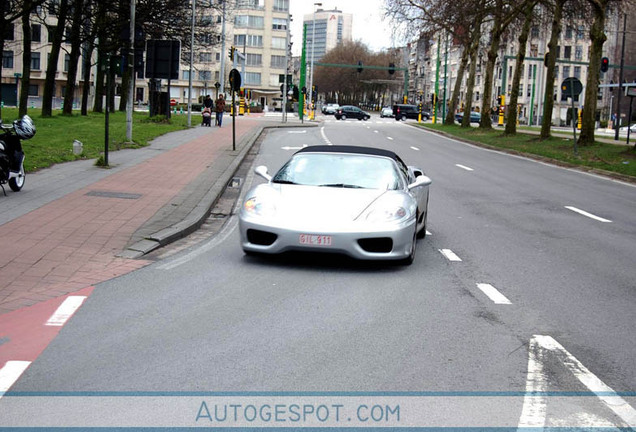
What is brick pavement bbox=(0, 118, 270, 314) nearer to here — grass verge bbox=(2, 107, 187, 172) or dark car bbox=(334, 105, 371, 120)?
grass verge bbox=(2, 107, 187, 172)

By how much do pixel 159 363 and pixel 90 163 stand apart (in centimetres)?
1585

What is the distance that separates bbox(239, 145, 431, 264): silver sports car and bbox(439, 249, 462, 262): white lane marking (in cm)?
75

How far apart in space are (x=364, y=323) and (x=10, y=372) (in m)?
2.68

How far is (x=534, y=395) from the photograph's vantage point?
5008mm

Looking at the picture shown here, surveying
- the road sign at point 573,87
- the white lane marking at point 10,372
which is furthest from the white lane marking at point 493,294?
the road sign at point 573,87

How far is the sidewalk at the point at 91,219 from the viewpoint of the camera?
27.1 ft

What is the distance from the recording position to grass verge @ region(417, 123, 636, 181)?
87.0 ft

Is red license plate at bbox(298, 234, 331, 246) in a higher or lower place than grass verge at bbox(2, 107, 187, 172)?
higher

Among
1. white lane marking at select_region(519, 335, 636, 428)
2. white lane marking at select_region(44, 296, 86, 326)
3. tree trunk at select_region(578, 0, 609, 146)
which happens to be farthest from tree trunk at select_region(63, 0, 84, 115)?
white lane marking at select_region(519, 335, 636, 428)

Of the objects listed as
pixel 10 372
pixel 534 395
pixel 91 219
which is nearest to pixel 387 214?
pixel 534 395

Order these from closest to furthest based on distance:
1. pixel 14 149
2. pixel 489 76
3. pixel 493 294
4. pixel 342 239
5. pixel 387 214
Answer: pixel 493 294, pixel 342 239, pixel 387 214, pixel 14 149, pixel 489 76

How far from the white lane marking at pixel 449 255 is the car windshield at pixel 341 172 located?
103 centimetres

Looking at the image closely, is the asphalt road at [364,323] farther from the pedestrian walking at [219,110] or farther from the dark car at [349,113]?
the dark car at [349,113]

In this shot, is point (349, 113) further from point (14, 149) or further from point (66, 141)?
point (14, 149)
